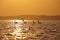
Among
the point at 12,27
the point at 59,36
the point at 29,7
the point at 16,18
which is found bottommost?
the point at 59,36

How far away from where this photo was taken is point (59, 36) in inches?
82.4

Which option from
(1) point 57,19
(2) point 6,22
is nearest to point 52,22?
(1) point 57,19

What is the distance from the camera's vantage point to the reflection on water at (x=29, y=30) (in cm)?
212

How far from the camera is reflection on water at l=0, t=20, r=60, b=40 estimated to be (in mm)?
2117

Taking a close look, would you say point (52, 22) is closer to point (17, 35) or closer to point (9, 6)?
point (17, 35)

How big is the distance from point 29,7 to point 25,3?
0.31 ft

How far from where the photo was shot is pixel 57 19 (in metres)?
2.13

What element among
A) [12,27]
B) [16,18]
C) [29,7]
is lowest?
[12,27]

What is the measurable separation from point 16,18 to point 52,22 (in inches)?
22.2

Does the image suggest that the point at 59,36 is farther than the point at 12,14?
No

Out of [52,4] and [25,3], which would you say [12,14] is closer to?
[25,3]

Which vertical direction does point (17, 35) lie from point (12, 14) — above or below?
below

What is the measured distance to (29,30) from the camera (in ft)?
7.09

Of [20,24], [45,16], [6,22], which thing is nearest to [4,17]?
[6,22]
